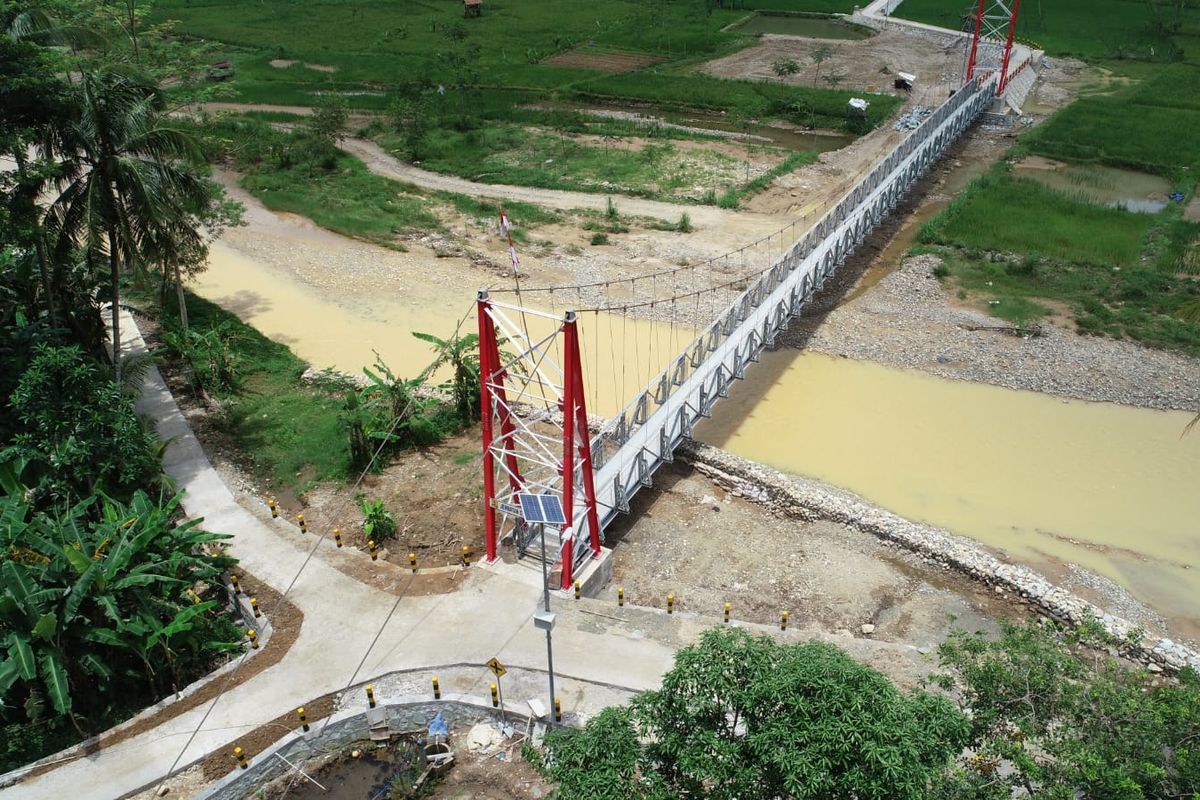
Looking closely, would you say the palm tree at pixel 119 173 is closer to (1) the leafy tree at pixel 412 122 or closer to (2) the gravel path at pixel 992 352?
(2) the gravel path at pixel 992 352

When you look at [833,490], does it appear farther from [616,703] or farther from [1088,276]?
[1088,276]

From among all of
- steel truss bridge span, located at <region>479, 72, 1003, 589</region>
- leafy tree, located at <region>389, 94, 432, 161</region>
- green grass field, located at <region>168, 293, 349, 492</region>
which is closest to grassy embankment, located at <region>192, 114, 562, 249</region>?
leafy tree, located at <region>389, 94, 432, 161</region>

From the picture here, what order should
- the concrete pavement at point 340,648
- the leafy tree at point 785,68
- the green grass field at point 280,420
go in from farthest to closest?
the leafy tree at point 785,68, the green grass field at point 280,420, the concrete pavement at point 340,648

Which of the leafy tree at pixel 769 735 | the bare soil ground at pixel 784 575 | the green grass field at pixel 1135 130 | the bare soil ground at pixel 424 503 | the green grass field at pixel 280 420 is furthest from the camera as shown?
the green grass field at pixel 1135 130

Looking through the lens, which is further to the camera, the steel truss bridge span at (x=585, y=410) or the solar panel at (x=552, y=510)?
the steel truss bridge span at (x=585, y=410)

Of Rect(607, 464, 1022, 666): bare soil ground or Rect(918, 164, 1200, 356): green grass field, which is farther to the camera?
Rect(918, 164, 1200, 356): green grass field

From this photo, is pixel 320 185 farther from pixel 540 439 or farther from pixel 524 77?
pixel 540 439

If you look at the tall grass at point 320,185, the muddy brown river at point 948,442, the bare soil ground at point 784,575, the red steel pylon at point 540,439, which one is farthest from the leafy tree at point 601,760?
the tall grass at point 320,185

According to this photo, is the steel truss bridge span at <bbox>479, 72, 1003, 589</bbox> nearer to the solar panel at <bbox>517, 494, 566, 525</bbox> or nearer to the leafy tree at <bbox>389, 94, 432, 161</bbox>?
the solar panel at <bbox>517, 494, 566, 525</bbox>

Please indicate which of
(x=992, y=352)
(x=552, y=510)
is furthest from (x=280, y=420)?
(x=992, y=352)
